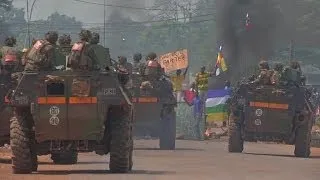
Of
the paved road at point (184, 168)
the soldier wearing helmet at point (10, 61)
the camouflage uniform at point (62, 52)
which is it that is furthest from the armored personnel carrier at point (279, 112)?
the camouflage uniform at point (62, 52)

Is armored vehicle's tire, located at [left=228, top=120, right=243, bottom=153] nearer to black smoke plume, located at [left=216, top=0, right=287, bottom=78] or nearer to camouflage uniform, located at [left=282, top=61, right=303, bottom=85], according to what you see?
camouflage uniform, located at [left=282, top=61, right=303, bottom=85]

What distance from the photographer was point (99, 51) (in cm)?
1555

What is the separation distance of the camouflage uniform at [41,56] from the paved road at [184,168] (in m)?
1.61

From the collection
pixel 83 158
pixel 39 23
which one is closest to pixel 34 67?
pixel 83 158

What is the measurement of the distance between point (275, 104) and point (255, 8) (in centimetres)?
1850

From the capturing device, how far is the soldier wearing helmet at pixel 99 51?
15398 mm

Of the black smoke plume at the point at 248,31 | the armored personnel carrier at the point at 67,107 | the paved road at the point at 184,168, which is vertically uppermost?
the black smoke plume at the point at 248,31

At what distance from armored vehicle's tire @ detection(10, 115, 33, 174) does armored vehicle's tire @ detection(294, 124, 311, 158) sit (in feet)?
28.7

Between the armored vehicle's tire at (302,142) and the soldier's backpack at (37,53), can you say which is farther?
the armored vehicle's tire at (302,142)

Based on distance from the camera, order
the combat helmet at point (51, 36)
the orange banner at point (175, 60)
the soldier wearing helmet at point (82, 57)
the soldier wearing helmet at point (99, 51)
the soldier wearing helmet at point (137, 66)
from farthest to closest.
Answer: the orange banner at point (175, 60)
the soldier wearing helmet at point (137, 66)
the combat helmet at point (51, 36)
the soldier wearing helmet at point (99, 51)
the soldier wearing helmet at point (82, 57)

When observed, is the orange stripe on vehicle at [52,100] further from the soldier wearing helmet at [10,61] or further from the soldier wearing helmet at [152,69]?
the soldier wearing helmet at [152,69]

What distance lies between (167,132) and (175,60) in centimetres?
1165

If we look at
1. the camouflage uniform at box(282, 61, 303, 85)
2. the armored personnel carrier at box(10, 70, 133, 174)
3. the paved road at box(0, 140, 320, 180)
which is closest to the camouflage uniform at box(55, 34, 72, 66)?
the armored personnel carrier at box(10, 70, 133, 174)

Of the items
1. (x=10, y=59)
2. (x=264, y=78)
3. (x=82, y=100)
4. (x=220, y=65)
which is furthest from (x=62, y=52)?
(x=220, y=65)
